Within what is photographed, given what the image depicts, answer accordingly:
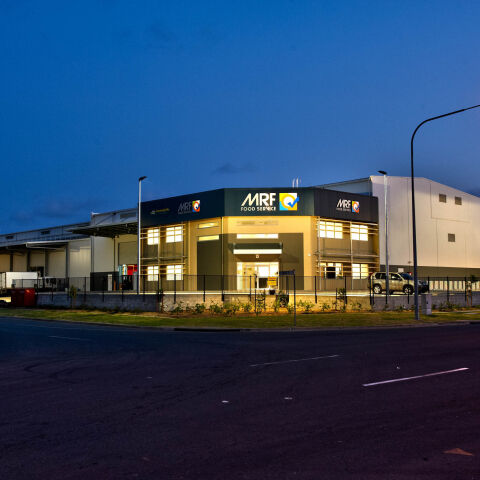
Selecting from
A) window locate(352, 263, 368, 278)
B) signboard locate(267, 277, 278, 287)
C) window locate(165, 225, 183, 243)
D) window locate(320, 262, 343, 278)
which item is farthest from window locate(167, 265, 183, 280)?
window locate(352, 263, 368, 278)

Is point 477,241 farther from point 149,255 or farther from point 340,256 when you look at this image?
point 149,255

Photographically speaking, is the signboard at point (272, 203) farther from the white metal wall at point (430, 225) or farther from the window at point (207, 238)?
the white metal wall at point (430, 225)

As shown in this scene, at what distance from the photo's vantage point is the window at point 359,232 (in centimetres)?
5173

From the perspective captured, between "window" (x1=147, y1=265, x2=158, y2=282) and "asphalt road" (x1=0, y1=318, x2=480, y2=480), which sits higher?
"window" (x1=147, y1=265, x2=158, y2=282)


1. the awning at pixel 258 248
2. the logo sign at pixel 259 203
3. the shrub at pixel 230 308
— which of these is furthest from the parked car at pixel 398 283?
the shrub at pixel 230 308

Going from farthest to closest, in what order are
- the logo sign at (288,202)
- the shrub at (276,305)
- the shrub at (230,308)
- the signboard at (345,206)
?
the signboard at (345,206) → the logo sign at (288,202) → the shrub at (276,305) → the shrub at (230,308)

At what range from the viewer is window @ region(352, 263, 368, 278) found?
168 feet

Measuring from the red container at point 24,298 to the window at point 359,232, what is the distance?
30072mm

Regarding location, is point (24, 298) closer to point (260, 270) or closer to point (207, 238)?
point (207, 238)

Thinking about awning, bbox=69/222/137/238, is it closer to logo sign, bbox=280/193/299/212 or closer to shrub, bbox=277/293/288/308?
logo sign, bbox=280/193/299/212

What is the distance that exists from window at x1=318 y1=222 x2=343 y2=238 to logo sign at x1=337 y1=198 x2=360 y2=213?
5.26 ft

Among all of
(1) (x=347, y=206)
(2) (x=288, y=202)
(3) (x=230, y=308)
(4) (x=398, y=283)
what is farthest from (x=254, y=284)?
(3) (x=230, y=308)

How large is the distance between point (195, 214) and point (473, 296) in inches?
1013

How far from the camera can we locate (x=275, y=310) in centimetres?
3177
